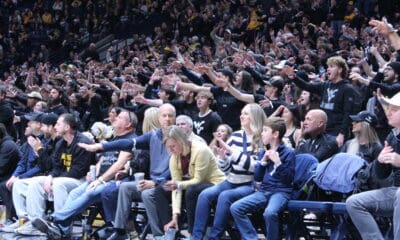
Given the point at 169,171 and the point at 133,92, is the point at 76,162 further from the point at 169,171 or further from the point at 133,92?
the point at 133,92

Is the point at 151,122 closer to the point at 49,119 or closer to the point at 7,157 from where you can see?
the point at 49,119

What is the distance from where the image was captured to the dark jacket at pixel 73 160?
10055mm

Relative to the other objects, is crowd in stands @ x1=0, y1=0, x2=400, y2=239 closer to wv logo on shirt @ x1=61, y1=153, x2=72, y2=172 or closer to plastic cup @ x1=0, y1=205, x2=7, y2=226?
wv logo on shirt @ x1=61, y1=153, x2=72, y2=172

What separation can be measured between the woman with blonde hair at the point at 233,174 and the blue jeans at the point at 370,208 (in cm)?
146

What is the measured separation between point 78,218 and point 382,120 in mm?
4089

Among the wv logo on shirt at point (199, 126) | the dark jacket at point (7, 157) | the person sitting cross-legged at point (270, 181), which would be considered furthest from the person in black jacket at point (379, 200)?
the dark jacket at point (7, 157)

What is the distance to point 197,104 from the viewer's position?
1042cm

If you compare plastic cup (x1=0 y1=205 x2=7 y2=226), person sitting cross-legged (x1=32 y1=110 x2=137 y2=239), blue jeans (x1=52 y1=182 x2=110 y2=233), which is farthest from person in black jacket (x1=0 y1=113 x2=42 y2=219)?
blue jeans (x1=52 y1=182 x2=110 y2=233)

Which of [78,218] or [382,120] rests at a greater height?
[382,120]

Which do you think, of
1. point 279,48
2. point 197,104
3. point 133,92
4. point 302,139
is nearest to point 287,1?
point 279,48

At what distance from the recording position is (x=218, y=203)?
26.9ft

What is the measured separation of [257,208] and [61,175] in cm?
321

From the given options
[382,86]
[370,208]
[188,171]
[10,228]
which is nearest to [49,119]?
[10,228]

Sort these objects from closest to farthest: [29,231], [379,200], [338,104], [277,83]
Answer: [379,200], [338,104], [29,231], [277,83]
